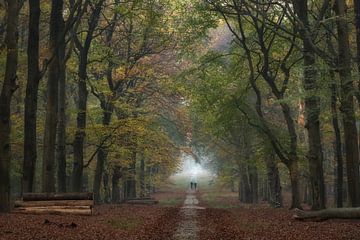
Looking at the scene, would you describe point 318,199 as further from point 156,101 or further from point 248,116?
point 156,101

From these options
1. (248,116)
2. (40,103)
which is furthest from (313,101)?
(40,103)

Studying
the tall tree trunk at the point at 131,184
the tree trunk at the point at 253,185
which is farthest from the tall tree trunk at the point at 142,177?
the tree trunk at the point at 253,185

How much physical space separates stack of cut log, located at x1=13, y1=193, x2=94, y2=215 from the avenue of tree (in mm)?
959

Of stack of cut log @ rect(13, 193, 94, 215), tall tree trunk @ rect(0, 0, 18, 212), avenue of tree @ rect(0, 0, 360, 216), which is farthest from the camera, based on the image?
stack of cut log @ rect(13, 193, 94, 215)

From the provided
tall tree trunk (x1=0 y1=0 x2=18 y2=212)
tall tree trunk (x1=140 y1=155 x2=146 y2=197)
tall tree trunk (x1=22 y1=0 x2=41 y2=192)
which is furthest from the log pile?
tall tree trunk (x1=140 y1=155 x2=146 y2=197)

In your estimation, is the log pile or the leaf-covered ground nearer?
the leaf-covered ground

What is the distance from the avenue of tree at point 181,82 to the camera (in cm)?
1742

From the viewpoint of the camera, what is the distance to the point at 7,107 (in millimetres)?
17047

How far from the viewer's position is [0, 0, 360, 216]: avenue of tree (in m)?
17.4

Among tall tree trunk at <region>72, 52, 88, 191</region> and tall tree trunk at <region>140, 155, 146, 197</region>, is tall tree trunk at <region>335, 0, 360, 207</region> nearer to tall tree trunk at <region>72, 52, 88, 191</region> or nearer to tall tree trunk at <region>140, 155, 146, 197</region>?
tall tree trunk at <region>72, 52, 88, 191</region>

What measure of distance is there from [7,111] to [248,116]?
1539cm

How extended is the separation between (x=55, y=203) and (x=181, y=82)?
12937 millimetres

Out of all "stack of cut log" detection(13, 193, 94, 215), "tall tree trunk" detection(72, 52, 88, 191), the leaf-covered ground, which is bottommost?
the leaf-covered ground

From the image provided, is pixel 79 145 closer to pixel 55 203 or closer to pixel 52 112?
pixel 52 112
